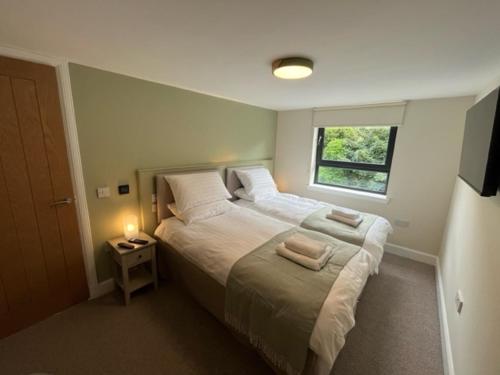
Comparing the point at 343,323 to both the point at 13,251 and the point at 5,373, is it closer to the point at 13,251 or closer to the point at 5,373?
the point at 5,373

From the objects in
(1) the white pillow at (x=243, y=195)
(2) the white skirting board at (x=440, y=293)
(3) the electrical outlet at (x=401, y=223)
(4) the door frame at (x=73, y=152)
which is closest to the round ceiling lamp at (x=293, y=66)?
(4) the door frame at (x=73, y=152)

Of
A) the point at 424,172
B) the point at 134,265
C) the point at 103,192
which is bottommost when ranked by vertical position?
the point at 134,265

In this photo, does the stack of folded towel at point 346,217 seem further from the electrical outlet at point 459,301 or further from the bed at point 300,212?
Result: the electrical outlet at point 459,301

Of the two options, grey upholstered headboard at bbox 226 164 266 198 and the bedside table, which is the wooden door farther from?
grey upholstered headboard at bbox 226 164 266 198

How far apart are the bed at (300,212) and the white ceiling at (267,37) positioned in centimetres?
145

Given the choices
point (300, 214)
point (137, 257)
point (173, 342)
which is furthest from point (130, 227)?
point (300, 214)

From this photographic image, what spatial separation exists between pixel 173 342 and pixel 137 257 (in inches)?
30.6

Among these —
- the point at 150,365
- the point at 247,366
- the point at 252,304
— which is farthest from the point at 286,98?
the point at 150,365

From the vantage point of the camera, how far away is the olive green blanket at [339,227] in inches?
78.6

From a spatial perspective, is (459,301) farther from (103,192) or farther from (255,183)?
(103,192)

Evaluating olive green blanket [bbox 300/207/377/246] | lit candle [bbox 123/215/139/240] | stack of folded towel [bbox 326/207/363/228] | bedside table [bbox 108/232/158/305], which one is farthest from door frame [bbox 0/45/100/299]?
stack of folded towel [bbox 326/207/363/228]

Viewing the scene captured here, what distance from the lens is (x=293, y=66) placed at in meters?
1.43

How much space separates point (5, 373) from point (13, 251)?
2.51ft

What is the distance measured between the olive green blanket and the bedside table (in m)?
1.59
